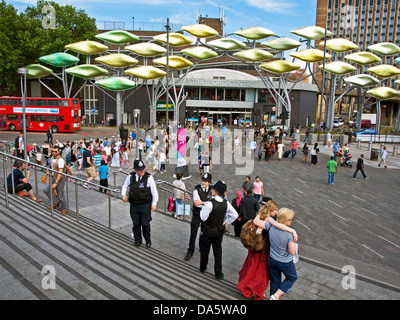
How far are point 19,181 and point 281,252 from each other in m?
6.38

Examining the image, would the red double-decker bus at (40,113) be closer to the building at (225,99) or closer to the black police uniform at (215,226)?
the building at (225,99)

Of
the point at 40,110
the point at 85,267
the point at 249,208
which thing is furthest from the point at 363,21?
the point at 85,267

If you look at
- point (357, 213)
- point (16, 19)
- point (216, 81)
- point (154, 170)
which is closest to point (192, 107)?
point (216, 81)

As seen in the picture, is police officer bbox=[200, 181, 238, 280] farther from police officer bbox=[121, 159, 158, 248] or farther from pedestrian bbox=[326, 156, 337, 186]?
pedestrian bbox=[326, 156, 337, 186]

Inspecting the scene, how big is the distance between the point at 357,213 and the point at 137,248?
8.68m

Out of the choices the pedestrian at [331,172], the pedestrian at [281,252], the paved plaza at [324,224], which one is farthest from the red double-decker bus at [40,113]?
the pedestrian at [281,252]

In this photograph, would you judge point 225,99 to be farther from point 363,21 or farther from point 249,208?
point 363,21

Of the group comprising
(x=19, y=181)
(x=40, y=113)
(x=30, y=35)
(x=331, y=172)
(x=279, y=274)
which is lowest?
(x=331, y=172)

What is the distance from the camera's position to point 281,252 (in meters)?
4.12

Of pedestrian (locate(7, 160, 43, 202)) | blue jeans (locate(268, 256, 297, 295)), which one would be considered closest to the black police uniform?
blue jeans (locate(268, 256, 297, 295))

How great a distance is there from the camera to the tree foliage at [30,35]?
140 ft

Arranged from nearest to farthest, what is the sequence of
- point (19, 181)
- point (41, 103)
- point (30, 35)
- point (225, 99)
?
1. point (19, 181)
2. point (41, 103)
3. point (30, 35)
4. point (225, 99)

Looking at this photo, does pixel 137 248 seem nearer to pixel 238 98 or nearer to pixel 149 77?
pixel 149 77
